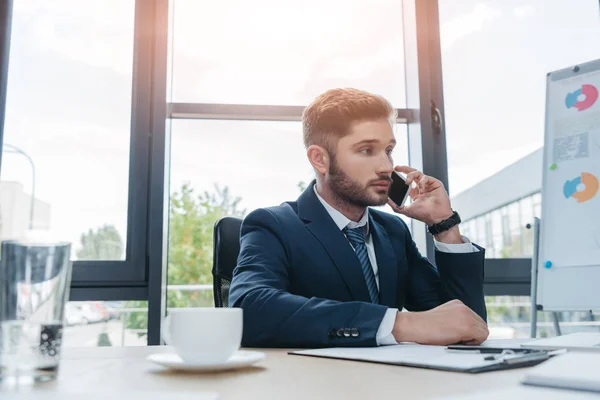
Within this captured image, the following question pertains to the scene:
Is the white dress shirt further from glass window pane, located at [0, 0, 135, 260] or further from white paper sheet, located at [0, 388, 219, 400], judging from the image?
white paper sheet, located at [0, 388, 219, 400]

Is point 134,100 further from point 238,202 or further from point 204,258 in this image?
point 204,258

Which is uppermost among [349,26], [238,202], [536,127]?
[349,26]

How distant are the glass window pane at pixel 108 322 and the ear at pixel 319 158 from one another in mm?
945

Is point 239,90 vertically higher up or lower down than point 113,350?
higher up

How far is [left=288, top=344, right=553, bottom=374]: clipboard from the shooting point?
0.63 meters

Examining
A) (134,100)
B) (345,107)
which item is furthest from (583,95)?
(134,100)

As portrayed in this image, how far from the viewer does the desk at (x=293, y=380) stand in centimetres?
52

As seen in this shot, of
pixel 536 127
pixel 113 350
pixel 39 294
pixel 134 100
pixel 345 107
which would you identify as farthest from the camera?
pixel 536 127

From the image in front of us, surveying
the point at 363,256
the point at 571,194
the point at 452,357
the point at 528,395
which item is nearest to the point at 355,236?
the point at 363,256

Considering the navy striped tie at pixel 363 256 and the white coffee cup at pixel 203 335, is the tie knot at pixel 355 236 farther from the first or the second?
the white coffee cup at pixel 203 335

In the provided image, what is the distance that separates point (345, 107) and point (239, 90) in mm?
806

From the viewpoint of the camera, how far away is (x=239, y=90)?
2355 millimetres

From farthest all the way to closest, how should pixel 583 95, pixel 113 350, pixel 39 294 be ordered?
pixel 583 95
pixel 113 350
pixel 39 294

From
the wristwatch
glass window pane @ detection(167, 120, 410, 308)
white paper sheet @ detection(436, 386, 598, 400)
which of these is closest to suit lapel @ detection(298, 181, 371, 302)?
the wristwatch
